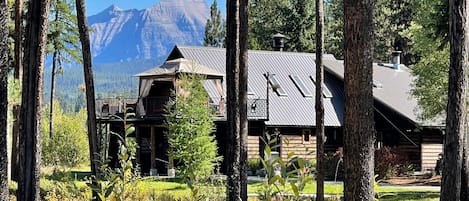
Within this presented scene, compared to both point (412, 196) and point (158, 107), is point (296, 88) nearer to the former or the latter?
point (158, 107)

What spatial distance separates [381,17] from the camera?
Result: 47.4m

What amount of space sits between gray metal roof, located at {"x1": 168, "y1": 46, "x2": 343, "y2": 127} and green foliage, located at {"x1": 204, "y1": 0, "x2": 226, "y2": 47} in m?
26.7

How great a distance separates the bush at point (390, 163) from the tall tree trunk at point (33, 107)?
16.7m

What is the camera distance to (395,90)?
32844 mm

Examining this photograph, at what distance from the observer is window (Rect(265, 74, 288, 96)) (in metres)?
31.3

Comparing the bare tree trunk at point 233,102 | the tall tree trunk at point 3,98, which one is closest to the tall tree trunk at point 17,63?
the bare tree trunk at point 233,102

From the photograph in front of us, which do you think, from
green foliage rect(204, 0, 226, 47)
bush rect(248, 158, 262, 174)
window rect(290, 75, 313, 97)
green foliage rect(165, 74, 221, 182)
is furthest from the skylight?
green foliage rect(204, 0, 226, 47)

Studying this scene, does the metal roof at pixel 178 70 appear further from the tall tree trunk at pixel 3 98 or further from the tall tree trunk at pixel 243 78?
the tall tree trunk at pixel 3 98

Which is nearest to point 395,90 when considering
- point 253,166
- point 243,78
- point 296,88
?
point 296,88

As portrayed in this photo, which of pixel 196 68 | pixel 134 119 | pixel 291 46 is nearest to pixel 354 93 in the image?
pixel 196 68

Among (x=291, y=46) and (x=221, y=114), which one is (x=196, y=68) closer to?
(x=221, y=114)

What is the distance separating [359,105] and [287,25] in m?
42.7

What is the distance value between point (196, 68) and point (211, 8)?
113ft

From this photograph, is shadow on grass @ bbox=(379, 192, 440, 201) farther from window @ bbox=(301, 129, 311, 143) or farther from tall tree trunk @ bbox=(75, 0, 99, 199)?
window @ bbox=(301, 129, 311, 143)
